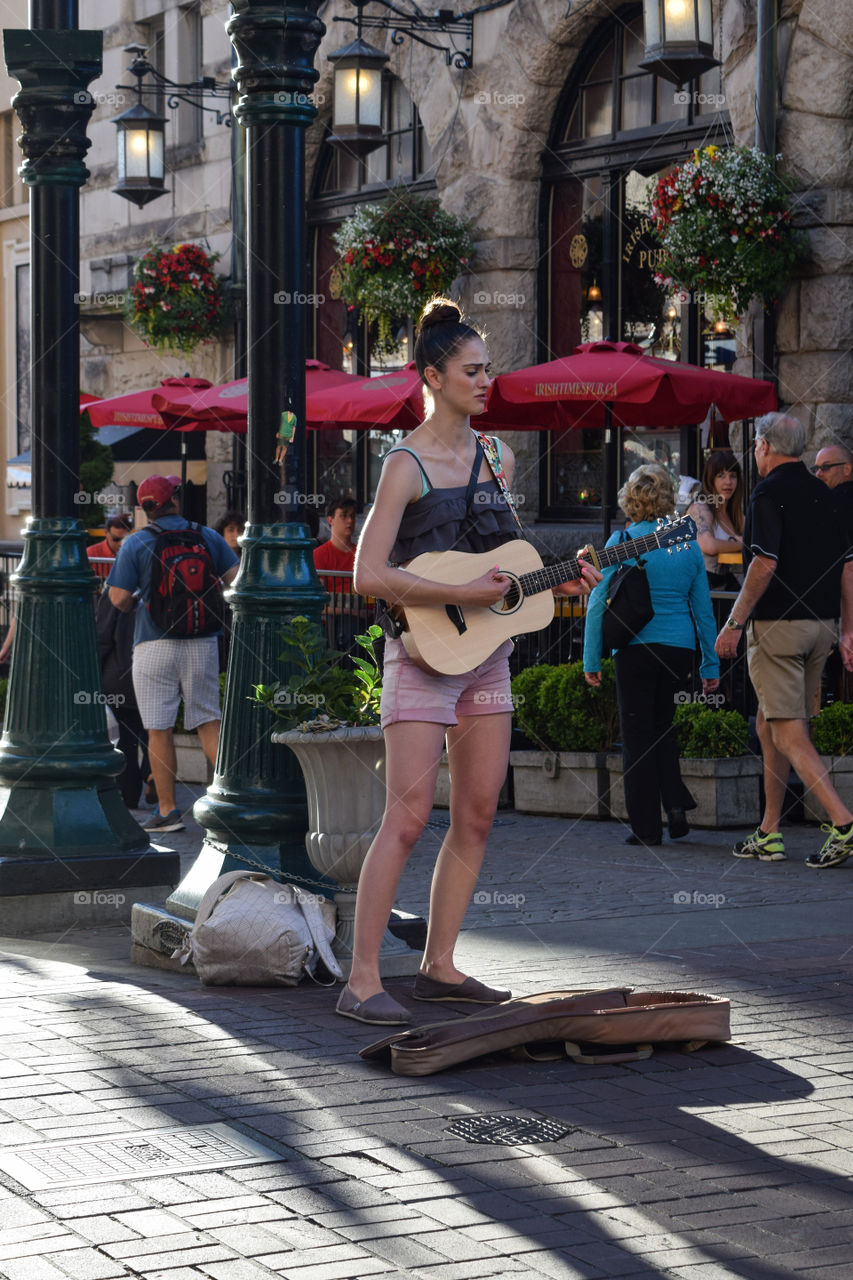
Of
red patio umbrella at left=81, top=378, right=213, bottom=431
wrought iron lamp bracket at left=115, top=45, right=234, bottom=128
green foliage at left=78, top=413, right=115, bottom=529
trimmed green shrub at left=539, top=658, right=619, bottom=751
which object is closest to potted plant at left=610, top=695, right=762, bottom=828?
trimmed green shrub at left=539, top=658, right=619, bottom=751

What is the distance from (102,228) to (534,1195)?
67.7 feet

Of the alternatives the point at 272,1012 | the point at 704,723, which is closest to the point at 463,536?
the point at 272,1012

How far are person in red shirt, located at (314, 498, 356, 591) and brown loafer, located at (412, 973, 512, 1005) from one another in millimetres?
7596

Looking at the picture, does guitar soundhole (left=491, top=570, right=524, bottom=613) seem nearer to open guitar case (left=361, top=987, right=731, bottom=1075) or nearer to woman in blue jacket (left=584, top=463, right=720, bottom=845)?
open guitar case (left=361, top=987, right=731, bottom=1075)

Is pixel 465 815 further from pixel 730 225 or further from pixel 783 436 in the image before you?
pixel 730 225

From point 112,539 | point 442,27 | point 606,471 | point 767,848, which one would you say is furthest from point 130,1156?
point 442,27

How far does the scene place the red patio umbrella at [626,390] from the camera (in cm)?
1198

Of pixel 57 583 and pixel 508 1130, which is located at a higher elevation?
pixel 57 583

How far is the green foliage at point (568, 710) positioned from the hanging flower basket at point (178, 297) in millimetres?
9370

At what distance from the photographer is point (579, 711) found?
37.1 feet

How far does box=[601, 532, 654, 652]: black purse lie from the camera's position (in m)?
9.78

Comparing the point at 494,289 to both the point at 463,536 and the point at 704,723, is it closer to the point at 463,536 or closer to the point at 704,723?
the point at 704,723

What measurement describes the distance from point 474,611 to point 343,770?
3.18ft

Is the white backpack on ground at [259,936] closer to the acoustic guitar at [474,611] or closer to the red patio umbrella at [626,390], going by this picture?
the acoustic guitar at [474,611]
